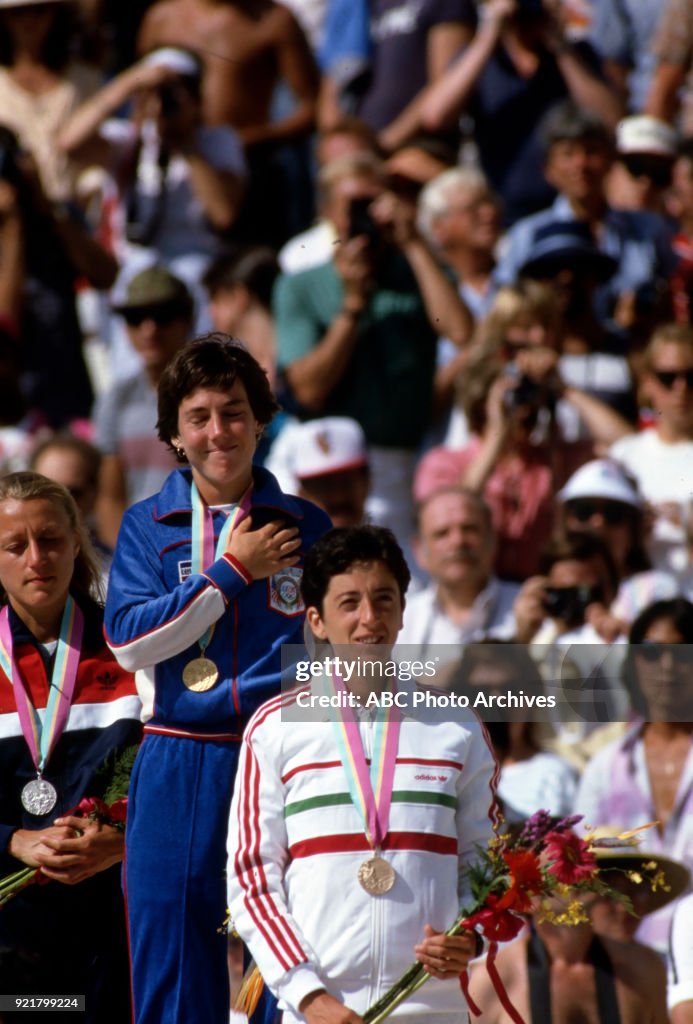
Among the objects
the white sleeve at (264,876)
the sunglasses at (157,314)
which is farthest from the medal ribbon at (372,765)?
the sunglasses at (157,314)

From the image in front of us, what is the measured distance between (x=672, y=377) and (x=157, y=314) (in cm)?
244

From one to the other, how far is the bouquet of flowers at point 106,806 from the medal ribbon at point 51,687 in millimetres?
161

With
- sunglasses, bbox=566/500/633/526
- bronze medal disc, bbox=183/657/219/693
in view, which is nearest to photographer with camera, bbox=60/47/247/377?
sunglasses, bbox=566/500/633/526

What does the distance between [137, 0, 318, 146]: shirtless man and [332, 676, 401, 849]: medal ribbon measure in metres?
6.64

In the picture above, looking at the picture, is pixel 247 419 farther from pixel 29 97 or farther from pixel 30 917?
pixel 29 97

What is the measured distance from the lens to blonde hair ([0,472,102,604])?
5.39 meters

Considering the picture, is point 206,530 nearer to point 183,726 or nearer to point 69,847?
point 183,726

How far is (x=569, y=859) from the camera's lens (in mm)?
4820

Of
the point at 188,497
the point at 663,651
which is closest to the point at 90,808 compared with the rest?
the point at 188,497

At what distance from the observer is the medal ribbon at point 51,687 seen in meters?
5.30

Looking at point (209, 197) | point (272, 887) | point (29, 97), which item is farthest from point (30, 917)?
point (29, 97)

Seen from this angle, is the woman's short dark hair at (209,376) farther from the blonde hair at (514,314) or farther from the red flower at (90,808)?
the blonde hair at (514,314)

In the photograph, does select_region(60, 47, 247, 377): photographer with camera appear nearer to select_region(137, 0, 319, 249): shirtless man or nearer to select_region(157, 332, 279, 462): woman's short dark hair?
select_region(137, 0, 319, 249): shirtless man

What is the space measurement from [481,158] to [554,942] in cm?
538
